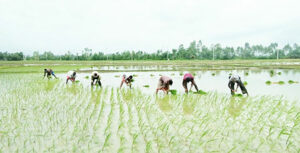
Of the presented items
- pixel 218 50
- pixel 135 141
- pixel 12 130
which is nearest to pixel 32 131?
pixel 12 130

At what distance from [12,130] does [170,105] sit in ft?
12.0

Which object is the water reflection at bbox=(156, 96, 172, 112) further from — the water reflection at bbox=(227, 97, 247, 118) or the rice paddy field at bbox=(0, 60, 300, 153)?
the water reflection at bbox=(227, 97, 247, 118)

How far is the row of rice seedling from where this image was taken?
3.09m

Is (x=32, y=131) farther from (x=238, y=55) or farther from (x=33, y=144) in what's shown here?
(x=238, y=55)

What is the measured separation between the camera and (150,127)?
392cm

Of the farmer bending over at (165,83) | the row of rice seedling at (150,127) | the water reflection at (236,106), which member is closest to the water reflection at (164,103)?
the row of rice seedling at (150,127)

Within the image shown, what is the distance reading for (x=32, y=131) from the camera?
3725mm

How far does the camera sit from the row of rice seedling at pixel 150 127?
3.09m

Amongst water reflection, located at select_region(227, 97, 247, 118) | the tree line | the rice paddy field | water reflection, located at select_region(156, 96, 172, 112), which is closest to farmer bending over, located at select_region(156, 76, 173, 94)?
water reflection, located at select_region(156, 96, 172, 112)

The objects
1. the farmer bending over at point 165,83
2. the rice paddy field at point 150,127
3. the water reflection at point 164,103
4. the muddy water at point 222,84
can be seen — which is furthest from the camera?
the muddy water at point 222,84

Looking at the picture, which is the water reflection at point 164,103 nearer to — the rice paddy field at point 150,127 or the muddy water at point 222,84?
the rice paddy field at point 150,127

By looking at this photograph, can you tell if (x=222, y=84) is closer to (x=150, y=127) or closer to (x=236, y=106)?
(x=236, y=106)

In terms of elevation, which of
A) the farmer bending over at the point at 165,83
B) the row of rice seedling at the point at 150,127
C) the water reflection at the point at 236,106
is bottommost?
the row of rice seedling at the point at 150,127

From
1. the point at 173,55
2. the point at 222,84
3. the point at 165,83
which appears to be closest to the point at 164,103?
the point at 165,83
